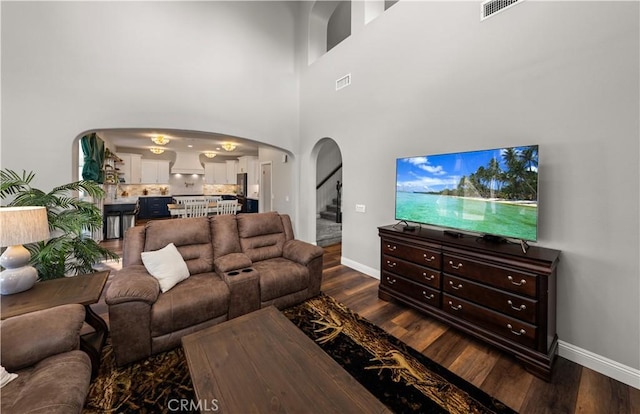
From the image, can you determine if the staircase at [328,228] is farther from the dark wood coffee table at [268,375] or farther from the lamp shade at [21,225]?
the lamp shade at [21,225]

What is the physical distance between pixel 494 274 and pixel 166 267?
2914mm

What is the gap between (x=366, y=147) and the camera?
3820 mm

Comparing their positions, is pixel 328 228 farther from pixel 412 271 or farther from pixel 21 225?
pixel 21 225

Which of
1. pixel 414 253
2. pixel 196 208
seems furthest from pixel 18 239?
pixel 196 208

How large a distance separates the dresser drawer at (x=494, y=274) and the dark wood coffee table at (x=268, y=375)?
60.1 inches

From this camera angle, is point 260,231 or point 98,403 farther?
point 260,231

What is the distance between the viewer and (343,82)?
4.23 meters

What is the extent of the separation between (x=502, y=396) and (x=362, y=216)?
2.62 m

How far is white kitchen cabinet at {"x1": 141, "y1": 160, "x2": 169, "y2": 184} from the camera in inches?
370

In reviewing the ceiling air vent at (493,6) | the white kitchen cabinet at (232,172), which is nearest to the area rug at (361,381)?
the ceiling air vent at (493,6)

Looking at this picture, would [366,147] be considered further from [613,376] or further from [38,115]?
[38,115]

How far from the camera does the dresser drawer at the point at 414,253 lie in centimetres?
248

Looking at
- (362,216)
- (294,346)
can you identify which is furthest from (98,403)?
(362,216)

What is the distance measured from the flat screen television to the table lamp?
339 centimetres
